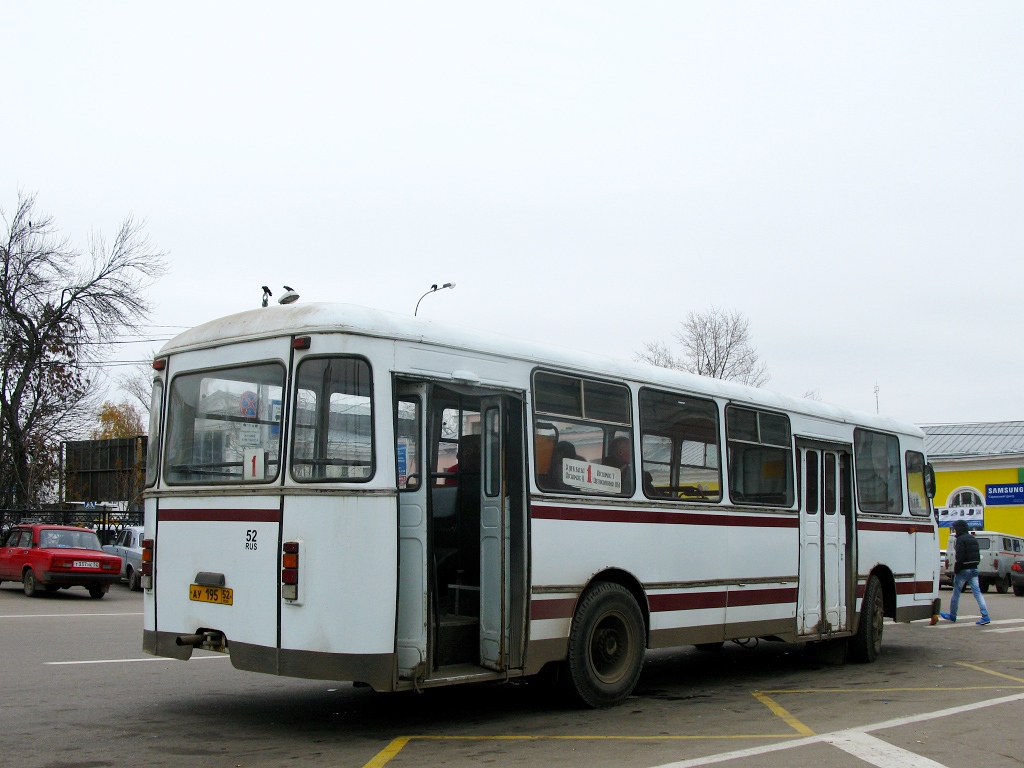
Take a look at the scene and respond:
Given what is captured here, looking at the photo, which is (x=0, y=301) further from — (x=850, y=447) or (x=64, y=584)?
(x=850, y=447)

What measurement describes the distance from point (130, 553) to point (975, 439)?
3804cm

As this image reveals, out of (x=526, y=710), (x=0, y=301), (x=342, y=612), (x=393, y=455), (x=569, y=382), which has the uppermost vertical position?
(x=0, y=301)

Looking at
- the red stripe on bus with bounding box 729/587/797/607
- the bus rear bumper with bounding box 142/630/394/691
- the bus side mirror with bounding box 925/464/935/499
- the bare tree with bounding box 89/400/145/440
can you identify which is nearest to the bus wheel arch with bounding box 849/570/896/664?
the red stripe on bus with bounding box 729/587/797/607

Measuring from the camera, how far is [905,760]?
22.9 ft

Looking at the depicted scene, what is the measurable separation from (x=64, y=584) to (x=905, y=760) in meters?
19.9

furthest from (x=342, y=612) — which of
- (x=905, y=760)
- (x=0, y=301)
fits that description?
(x=0, y=301)

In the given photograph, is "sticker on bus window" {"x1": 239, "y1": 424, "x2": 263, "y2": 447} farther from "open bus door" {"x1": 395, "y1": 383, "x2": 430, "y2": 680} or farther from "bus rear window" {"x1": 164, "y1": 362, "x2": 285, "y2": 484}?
"open bus door" {"x1": 395, "y1": 383, "x2": 430, "y2": 680}

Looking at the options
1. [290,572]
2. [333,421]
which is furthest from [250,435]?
[290,572]

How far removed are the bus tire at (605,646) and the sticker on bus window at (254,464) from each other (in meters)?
2.84

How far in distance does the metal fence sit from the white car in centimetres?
310

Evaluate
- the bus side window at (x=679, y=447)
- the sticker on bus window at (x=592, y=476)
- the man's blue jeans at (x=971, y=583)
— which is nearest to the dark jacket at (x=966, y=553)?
the man's blue jeans at (x=971, y=583)

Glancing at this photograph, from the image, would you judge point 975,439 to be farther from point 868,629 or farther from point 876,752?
point 876,752

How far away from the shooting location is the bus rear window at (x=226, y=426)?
7711mm

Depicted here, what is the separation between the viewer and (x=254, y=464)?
7.74 metres
